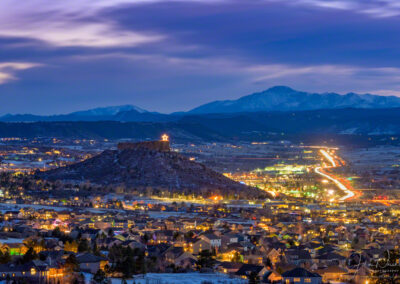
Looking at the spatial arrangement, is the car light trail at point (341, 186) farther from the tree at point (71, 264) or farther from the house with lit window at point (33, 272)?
the house with lit window at point (33, 272)

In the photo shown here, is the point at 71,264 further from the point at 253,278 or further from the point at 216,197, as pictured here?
the point at 216,197

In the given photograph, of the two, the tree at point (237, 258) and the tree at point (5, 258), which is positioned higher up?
→ the tree at point (5, 258)

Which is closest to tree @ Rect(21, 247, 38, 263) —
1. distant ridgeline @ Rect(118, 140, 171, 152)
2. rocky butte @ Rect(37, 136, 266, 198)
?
rocky butte @ Rect(37, 136, 266, 198)

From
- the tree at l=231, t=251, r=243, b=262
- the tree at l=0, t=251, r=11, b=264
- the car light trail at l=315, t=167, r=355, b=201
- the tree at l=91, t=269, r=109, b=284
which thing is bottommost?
the car light trail at l=315, t=167, r=355, b=201

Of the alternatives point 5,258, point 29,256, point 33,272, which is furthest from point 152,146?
point 33,272

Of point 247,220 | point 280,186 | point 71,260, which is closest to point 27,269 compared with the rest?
point 71,260

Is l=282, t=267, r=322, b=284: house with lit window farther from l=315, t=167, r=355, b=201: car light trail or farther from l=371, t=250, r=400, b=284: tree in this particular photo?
A: l=315, t=167, r=355, b=201: car light trail

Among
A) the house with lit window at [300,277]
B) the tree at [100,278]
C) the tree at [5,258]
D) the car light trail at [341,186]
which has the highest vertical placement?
the tree at [5,258]

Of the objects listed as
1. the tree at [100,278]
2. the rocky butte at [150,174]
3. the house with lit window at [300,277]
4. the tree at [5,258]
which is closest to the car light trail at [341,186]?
the rocky butte at [150,174]
